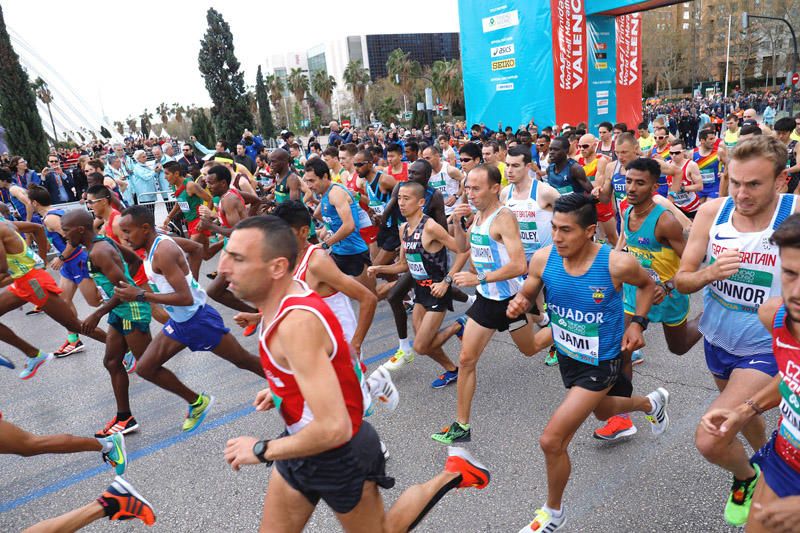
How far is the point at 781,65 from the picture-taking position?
6575 centimetres

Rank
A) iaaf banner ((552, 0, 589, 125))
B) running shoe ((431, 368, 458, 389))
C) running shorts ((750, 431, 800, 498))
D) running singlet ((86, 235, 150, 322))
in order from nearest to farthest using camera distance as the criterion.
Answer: running shorts ((750, 431, 800, 498)) → running singlet ((86, 235, 150, 322)) → running shoe ((431, 368, 458, 389)) → iaaf banner ((552, 0, 589, 125))

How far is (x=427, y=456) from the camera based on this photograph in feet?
12.5

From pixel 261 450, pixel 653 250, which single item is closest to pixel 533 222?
pixel 653 250

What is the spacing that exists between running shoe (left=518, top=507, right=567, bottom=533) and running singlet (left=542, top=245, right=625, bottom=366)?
833 millimetres

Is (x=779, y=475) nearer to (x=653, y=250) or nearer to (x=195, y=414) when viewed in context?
(x=653, y=250)

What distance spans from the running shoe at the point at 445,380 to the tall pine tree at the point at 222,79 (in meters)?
38.3

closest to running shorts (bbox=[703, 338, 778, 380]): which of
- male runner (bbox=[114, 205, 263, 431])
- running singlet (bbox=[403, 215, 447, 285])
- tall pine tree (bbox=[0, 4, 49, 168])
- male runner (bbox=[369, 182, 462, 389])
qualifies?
male runner (bbox=[369, 182, 462, 389])

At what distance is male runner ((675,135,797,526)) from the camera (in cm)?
268

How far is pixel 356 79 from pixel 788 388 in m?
76.5

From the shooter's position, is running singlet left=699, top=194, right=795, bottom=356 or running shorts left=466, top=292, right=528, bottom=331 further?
running shorts left=466, top=292, right=528, bottom=331

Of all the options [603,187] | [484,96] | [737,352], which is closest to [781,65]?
[484,96]

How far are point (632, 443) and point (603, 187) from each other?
13.5 feet

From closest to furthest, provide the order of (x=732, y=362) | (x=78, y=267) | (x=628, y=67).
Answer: (x=732, y=362) → (x=78, y=267) → (x=628, y=67)

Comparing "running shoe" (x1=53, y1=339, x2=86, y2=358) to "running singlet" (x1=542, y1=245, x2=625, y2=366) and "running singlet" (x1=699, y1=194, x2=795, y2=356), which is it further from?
"running singlet" (x1=699, y1=194, x2=795, y2=356)
